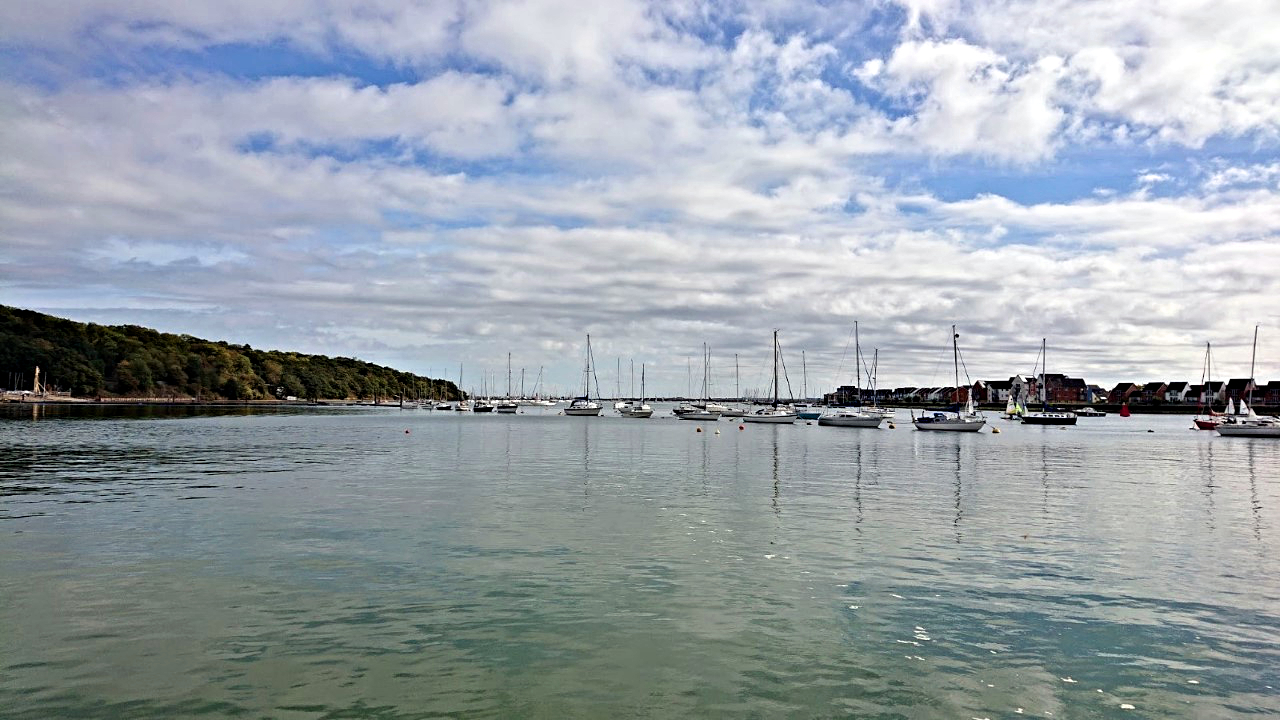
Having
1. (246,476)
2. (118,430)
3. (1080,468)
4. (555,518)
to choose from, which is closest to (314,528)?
(555,518)

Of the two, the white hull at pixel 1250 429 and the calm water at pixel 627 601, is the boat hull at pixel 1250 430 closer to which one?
the white hull at pixel 1250 429

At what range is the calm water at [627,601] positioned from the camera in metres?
13.0

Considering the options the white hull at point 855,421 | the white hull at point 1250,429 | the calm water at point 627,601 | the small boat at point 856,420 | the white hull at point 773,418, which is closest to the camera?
the calm water at point 627,601

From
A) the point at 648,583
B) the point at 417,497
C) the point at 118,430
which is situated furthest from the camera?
the point at 118,430

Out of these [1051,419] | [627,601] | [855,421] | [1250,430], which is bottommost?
[627,601]

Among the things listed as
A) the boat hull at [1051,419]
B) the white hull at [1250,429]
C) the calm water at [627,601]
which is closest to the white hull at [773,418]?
the boat hull at [1051,419]

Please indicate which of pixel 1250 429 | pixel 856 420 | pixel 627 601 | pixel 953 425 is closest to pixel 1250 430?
pixel 1250 429

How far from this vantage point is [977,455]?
242 feet

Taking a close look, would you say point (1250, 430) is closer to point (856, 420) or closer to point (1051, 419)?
point (1051, 419)

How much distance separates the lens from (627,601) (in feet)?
61.4

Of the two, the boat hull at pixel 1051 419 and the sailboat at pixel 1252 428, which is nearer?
the sailboat at pixel 1252 428

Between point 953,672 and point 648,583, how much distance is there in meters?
8.16

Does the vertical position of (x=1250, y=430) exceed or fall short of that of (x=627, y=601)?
it exceeds it

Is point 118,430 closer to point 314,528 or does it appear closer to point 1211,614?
point 314,528
